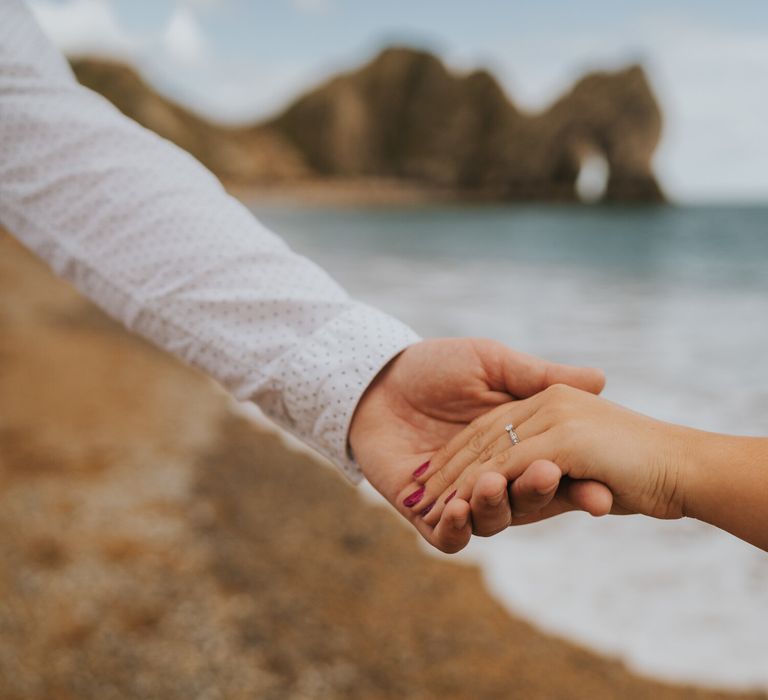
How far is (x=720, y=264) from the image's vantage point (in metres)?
22.9

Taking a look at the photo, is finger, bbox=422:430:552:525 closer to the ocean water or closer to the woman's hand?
the woman's hand

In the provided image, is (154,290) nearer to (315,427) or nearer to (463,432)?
(315,427)

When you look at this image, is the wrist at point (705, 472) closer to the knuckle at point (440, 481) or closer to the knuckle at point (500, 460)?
the knuckle at point (500, 460)

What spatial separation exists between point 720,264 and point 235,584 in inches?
880

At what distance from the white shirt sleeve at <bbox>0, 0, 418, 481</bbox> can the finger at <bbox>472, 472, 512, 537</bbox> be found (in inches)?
17.2

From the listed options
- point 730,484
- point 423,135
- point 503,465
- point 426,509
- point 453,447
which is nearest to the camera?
point 730,484

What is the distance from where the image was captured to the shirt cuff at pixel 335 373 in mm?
1659

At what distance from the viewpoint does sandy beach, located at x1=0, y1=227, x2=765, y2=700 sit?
3.67 meters

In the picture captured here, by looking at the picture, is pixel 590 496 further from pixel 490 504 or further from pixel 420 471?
pixel 420 471

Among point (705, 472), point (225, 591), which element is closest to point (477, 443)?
point (705, 472)

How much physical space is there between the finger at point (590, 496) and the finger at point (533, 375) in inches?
11.8

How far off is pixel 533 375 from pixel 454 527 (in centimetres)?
48

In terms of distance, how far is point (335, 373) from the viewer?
166 cm

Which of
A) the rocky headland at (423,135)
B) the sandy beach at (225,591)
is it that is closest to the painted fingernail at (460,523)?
the sandy beach at (225,591)
